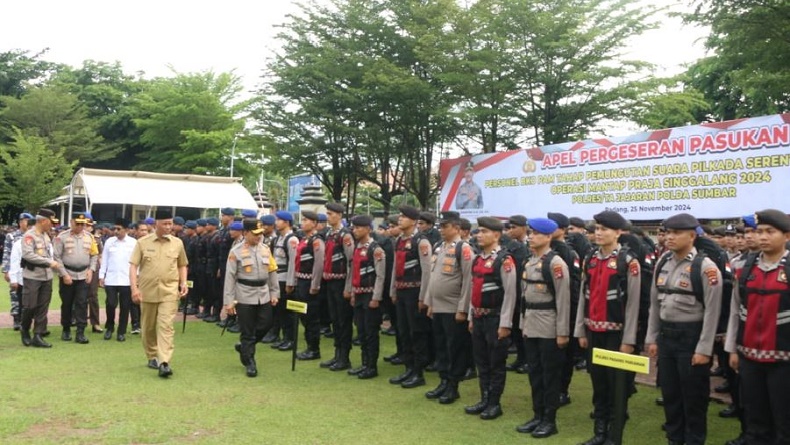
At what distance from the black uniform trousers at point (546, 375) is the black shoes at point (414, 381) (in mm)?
1941

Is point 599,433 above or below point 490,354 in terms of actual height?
below

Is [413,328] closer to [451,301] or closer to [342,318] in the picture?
[451,301]

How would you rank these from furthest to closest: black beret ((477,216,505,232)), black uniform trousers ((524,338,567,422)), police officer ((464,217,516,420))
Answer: black beret ((477,216,505,232))
police officer ((464,217,516,420))
black uniform trousers ((524,338,567,422))

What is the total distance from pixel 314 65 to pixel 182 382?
13525mm

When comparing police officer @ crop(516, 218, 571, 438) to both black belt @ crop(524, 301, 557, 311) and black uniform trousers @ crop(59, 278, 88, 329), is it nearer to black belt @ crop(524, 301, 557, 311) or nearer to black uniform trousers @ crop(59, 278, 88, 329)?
black belt @ crop(524, 301, 557, 311)

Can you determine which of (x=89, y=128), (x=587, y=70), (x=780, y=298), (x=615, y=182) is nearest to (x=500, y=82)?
(x=587, y=70)

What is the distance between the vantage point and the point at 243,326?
8.23m

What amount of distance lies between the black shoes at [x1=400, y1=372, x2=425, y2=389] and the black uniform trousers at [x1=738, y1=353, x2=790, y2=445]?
3.68m

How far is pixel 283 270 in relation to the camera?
10656 millimetres

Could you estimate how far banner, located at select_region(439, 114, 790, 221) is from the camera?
1019 cm

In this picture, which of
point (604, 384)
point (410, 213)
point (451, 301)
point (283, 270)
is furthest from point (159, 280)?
point (604, 384)

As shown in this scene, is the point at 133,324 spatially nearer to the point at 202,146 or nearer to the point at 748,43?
the point at 748,43

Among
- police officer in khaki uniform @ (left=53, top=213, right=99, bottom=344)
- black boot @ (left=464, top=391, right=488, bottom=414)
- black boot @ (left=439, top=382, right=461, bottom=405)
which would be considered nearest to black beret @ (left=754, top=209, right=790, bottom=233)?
black boot @ (left=464, top=391, right=488, bottom=414)

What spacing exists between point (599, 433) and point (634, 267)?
1.41 metres
